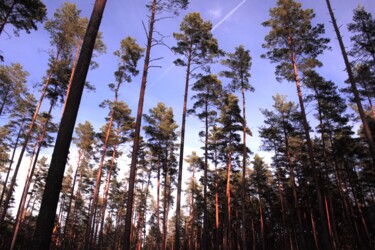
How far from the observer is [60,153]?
157 inches

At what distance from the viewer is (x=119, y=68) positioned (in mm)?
20234


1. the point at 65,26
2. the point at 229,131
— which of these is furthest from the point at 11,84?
the point at 229,131

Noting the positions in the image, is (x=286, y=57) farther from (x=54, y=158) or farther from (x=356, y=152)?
(x=54, y=158)

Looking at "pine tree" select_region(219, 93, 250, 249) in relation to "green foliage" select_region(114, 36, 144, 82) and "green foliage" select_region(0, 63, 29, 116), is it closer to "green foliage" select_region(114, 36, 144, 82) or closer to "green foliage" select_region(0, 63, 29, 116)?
"green foliage" select_region(114, 36, 144, 82)

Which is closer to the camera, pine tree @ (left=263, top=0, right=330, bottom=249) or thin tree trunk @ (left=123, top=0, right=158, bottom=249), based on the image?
thin tree trunk @ (left=123, top=0, right=158, bottom=249)

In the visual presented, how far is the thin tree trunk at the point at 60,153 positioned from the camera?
138 inches

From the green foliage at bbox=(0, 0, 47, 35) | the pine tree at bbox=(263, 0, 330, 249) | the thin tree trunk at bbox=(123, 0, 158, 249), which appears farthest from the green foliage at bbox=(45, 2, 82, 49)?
the pine tree at bbox=(263, 0, 330, 249)

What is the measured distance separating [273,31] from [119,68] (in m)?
12.5

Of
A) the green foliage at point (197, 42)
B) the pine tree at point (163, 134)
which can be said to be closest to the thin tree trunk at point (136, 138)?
the green foliage at point (197, 42)

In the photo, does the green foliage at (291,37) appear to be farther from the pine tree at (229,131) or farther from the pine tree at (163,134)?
the pine tree at (163,134)

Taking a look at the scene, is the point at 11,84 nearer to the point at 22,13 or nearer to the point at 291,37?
the point at 22,13

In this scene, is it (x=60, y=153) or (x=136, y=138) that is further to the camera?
(x=136, y=138)

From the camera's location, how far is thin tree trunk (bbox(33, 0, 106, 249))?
3500 mm

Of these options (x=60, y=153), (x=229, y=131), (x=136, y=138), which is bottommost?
(x=60, y=153)
